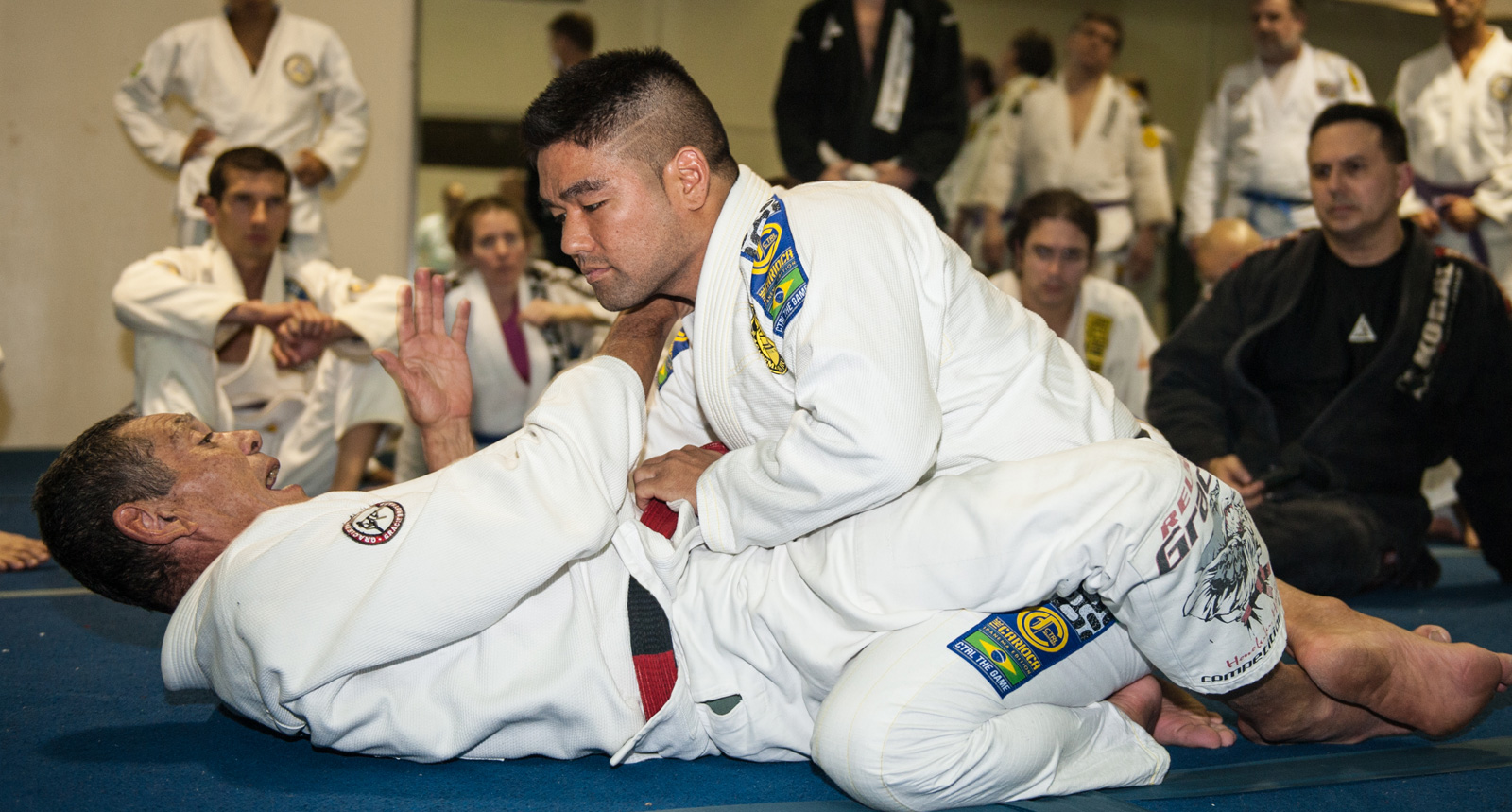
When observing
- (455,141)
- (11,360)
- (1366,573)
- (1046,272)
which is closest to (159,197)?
(11,360)

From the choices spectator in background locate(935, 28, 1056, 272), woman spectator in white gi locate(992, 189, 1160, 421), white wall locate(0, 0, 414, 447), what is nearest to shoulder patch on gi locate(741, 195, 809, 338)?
woman spectator in white gi locate(992, 189, 1160, 421)

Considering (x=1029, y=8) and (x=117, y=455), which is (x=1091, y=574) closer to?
(x=117, y=455)

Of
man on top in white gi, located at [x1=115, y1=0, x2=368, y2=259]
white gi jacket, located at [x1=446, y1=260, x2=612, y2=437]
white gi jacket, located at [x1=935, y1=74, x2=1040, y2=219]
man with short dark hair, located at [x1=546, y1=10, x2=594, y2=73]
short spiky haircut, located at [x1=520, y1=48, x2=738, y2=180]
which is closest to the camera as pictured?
short spiky haircut, located at [x1=520, y1=48, x2=738, y2=180]

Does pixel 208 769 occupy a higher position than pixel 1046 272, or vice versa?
pixel 1046 272

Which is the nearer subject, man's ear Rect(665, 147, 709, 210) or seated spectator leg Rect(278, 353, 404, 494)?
man's ear Rect(665, 147, 709, 210)

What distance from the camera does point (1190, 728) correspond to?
1907mm

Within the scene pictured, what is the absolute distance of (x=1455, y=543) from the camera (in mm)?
3939

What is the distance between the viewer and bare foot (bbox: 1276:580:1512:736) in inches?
68.6

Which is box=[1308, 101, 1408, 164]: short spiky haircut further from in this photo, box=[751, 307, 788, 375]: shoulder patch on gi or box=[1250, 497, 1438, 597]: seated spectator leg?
box=[751, 307, 788, 375]: shoulder patch on gi

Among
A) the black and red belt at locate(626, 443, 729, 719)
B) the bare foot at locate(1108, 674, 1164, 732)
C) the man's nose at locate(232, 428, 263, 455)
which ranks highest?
the man's nose at locate(232, 428, 263, 455)

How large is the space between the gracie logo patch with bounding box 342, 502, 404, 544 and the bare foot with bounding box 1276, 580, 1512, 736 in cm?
135

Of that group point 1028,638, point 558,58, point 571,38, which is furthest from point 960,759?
point 558,58

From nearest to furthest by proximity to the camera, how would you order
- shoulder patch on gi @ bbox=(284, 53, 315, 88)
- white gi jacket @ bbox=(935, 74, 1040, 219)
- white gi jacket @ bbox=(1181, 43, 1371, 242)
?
shoulder patch on gi @ bbox=(284, 53, 315, 88) < white gi jacket @ bbox=(1181, 43, 1371, 242) < white gi jacket @ bbox=(935, 74, 1040, 219)

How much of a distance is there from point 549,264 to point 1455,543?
3669 millimetres
